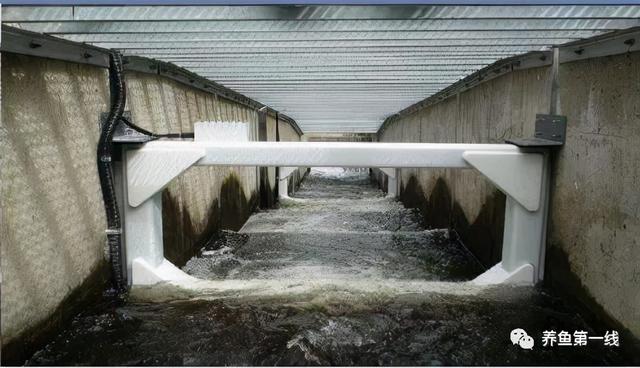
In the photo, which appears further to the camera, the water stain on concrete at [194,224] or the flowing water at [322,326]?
the water stain on concrete at [194,224]

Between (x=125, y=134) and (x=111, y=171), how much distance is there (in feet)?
1.28

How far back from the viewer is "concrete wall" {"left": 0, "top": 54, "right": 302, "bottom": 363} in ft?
10.3

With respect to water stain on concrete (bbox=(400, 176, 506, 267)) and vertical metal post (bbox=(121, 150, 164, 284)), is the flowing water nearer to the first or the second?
vertical metal post (bbox=(121, 150, 164, 284))

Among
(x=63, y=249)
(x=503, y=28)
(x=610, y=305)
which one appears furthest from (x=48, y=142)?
(x=610, y=305)

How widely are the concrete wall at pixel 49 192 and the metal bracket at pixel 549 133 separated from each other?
387cm

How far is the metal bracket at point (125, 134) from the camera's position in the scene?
14.5 feet

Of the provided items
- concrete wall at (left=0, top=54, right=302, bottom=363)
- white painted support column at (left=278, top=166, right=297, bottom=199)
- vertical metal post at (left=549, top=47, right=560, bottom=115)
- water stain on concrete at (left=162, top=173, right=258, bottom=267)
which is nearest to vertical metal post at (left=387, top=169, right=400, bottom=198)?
white painted support column at (left=278, top=166, right=297, bottom=199)

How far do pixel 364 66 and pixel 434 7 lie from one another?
2782 mm

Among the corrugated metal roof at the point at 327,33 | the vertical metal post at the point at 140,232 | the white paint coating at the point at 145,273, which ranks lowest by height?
the white paint coating at the point at 145,273

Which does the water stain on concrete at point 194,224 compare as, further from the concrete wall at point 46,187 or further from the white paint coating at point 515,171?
the white paint coating at point 515,171

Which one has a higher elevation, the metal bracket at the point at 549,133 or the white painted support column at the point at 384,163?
the metal bracket at the point at 549,133

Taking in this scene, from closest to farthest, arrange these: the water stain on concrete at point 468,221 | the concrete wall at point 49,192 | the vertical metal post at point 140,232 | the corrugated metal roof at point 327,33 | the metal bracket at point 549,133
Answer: the concrete wall at point 49,192
the corrugated metal roof at point 327,33
the metal bracket at point 549,133
the vertical metal post at point 140,232
the water stain on concrete at point 468,221

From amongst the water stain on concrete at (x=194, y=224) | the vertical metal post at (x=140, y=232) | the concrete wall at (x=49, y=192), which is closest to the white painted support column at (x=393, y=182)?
the water stain on concrete at (x=194, y=224)

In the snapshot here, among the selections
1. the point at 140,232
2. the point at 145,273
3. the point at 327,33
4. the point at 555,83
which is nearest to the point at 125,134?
the point at 140,232
